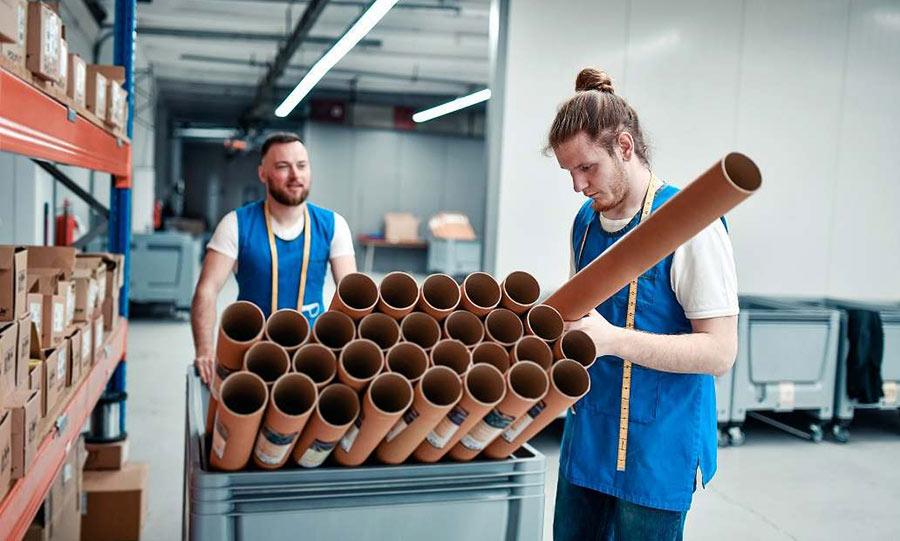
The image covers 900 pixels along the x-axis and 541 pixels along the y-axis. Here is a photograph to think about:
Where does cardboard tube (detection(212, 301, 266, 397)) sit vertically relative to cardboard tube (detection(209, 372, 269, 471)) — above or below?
above

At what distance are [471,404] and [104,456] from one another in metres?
3.00

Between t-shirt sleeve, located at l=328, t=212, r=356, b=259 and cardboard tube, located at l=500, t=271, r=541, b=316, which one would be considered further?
t-shirt sleeve, located at l=328, t=212, r=356, b=259

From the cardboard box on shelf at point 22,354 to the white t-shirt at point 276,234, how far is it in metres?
1.09

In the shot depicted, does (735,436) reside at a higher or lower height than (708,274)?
lower

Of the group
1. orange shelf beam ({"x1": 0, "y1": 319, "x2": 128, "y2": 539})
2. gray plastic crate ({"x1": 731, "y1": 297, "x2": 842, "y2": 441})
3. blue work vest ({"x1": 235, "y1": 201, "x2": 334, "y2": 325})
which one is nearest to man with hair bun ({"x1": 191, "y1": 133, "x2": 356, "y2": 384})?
blue work vest ({"x1": 235, "y1": 201, "x2": 334, "y2": 325})

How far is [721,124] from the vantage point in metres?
5.65

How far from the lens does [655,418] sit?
1.70 metres

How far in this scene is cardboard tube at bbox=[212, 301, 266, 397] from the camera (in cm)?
108

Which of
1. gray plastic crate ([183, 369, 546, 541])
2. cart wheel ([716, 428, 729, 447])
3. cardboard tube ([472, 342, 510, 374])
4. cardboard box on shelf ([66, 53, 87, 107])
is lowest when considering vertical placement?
A: cart wheel ([716, 428, 729, 447])

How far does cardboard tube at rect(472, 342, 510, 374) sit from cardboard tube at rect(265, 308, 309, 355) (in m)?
0.26

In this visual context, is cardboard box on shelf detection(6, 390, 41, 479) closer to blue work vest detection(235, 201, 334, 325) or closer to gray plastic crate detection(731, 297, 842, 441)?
blue work vest detection(235, 201, 334, 325)

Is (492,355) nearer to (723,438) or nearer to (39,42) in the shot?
(39,42)

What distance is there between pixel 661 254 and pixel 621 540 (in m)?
0.83

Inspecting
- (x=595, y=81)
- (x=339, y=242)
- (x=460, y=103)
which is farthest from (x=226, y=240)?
(x=460, y=103)
